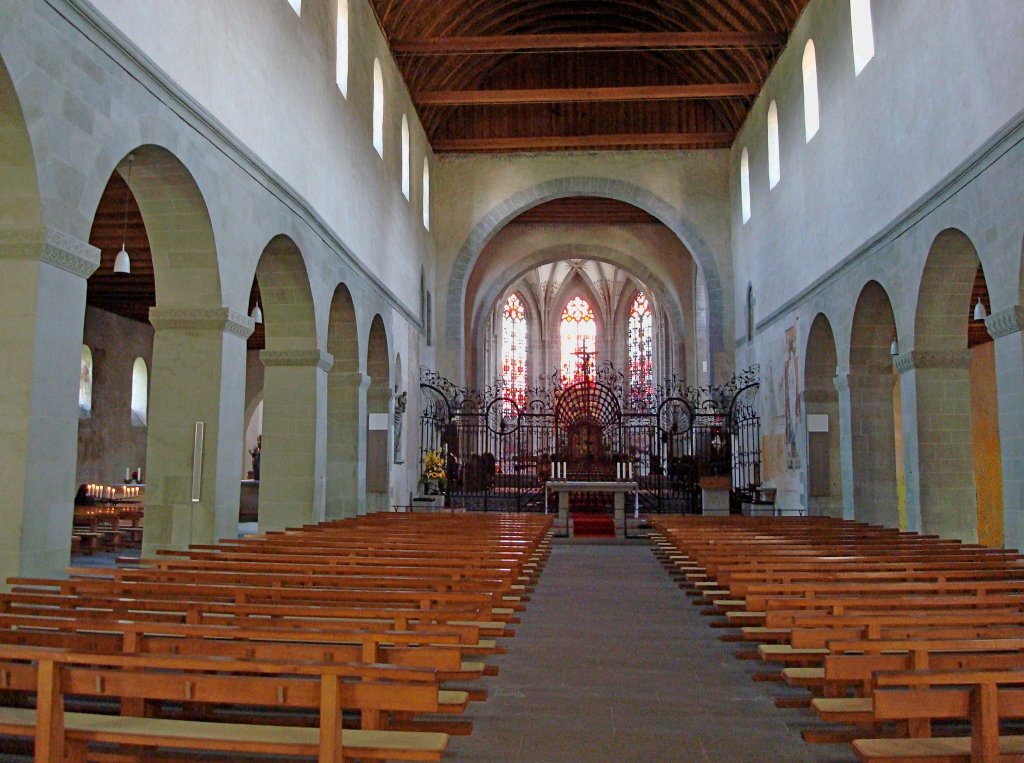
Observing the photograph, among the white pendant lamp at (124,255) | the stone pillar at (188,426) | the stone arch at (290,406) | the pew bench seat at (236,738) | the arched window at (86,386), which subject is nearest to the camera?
the pew bench seat at (236,738)

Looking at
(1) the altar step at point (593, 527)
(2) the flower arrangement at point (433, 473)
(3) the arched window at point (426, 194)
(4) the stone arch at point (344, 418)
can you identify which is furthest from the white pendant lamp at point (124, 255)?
(1) the altar step at point (593, 527)

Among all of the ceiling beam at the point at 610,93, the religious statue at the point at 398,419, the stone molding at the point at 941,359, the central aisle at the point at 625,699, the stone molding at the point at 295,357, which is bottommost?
the central aisle at the point at 625,699

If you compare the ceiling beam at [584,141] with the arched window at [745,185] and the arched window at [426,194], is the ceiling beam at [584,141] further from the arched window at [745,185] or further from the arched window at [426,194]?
the arched window at [745,185]

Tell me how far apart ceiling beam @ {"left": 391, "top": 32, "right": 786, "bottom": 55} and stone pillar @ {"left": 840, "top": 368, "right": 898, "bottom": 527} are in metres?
6.77

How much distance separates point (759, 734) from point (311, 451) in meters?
8.70

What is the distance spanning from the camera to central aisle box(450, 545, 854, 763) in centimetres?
411

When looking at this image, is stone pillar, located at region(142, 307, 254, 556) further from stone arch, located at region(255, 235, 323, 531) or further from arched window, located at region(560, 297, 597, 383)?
arched window, located at region(560, 297, 597, 383)

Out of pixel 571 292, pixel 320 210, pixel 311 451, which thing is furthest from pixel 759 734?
pixel 571 292

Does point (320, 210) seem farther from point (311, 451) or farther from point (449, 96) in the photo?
point (449, 96)

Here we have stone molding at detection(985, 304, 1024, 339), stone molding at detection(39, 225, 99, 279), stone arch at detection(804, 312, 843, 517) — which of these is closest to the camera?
stone molding at detection(39, 225, 99, 279)

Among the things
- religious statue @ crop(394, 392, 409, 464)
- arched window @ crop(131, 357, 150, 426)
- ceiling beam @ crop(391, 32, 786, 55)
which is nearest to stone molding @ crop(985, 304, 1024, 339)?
ceiling beam @ crop(391, 32, 786, 55)

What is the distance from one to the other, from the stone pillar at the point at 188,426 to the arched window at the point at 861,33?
30.4 feet

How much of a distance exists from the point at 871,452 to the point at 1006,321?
17.3 feet

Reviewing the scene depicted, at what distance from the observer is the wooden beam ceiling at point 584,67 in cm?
1658
